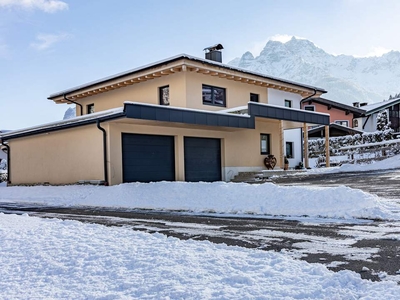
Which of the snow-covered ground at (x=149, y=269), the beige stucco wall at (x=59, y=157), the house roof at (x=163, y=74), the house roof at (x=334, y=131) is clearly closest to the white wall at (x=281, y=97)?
the house roof at (x=163, y=74)

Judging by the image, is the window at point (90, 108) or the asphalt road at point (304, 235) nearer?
the asphalt road at point (304, 235)

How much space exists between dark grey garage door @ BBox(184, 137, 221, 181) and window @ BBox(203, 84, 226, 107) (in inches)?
76.7

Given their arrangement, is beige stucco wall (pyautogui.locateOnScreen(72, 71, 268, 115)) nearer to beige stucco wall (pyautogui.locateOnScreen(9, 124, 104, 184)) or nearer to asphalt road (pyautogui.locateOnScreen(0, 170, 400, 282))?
beige stucco wall (pyautogui.locateOnScreen(9, 124, 104, 184))

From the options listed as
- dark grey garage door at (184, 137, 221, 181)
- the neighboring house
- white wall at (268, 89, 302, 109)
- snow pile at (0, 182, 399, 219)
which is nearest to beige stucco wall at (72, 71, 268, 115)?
white wall at (268, 89, 302, 109)

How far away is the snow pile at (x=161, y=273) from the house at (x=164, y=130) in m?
9.40

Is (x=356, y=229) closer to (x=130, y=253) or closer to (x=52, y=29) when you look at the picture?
(x=130, y=253)

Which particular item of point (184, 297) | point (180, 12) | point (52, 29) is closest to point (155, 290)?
point (184, 297)

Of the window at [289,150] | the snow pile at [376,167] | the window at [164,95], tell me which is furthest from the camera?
the window at [289,150]

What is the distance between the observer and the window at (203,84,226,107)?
19.9 m

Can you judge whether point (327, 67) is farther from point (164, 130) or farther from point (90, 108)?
point (164, 130)

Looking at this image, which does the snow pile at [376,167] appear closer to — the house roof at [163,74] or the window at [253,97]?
the window at [253,97]

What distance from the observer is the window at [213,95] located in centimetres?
1988

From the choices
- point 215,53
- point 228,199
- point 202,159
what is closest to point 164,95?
point 202,159

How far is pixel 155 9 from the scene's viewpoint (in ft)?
52.9
